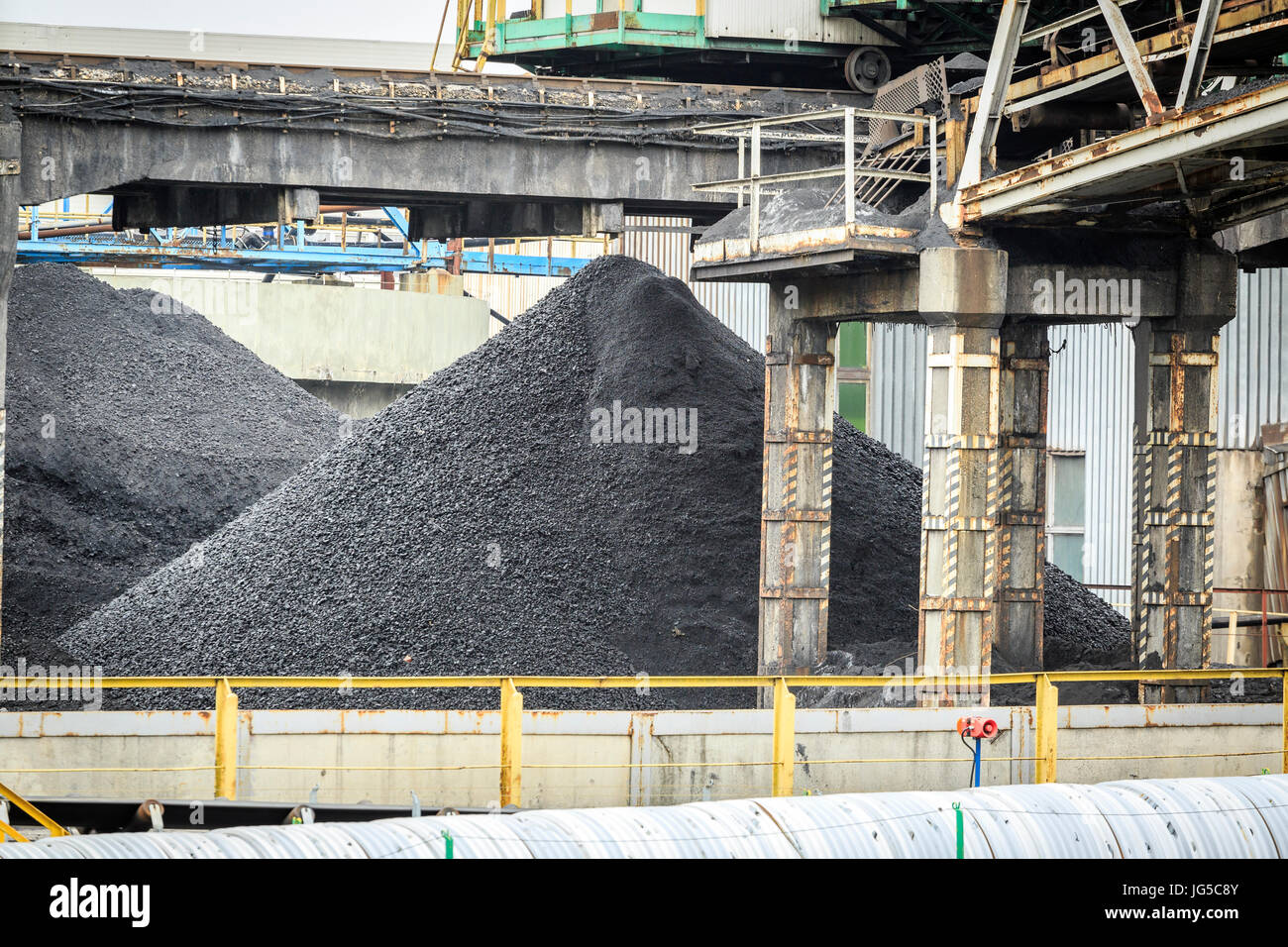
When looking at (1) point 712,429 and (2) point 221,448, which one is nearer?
(1) point 712,429

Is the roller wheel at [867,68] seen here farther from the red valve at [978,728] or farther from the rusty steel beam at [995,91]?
the red valve at [978,728]

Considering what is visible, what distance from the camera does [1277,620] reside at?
2128 centimetres

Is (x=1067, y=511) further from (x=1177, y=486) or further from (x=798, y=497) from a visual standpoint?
(x=1177, y=486)

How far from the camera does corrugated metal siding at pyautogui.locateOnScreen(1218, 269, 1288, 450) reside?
22.8 metres

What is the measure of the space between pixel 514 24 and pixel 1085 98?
989 cm

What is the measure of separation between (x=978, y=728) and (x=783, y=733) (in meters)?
1.67

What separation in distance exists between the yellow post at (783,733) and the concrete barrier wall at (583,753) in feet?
3.21

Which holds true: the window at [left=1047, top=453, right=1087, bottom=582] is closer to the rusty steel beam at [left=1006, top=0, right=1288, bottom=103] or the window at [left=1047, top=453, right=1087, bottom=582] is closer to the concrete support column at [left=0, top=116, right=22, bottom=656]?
the rusty steel beam at [left=1006, top=0, right=1288, bottom=103]

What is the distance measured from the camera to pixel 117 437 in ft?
103

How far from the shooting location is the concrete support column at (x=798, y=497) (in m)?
19.8

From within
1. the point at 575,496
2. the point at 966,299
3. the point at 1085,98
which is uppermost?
the point at 1085,98

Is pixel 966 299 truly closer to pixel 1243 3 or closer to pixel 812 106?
pixel 1243 3

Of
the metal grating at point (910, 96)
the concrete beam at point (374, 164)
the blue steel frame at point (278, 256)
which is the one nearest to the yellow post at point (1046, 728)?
the metal grating at point (910, 96)
